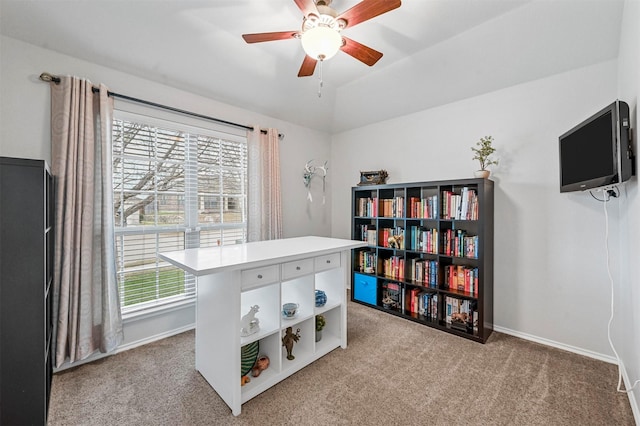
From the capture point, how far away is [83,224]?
2062 millimetres

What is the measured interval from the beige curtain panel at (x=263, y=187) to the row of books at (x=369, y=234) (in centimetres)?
110

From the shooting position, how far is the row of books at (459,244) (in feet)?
8.73

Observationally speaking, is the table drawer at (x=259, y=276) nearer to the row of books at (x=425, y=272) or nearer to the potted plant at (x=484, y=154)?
the row of books at (x=425, y=272)

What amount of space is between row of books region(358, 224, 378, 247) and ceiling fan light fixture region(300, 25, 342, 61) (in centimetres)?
227

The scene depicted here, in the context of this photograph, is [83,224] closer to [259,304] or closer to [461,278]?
[259,304]

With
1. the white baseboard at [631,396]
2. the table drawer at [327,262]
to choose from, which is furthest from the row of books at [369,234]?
the white baseboard at [631,396]

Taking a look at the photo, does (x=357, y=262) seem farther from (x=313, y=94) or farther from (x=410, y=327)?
(x=313, y=94)

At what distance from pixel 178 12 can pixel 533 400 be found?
12.3 feet

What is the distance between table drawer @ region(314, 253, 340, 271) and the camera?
7.06ft

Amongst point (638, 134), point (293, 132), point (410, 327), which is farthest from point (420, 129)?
point (410, 327)

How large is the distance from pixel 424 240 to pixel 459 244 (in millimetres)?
369

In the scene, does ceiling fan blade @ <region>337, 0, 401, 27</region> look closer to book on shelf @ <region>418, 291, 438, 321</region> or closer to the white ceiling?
the white ceiling

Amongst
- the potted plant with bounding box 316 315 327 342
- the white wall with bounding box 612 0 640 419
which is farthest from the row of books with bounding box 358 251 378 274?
the white wall with bounding box 612 0 640 419

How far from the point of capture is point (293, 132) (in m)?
3.76
